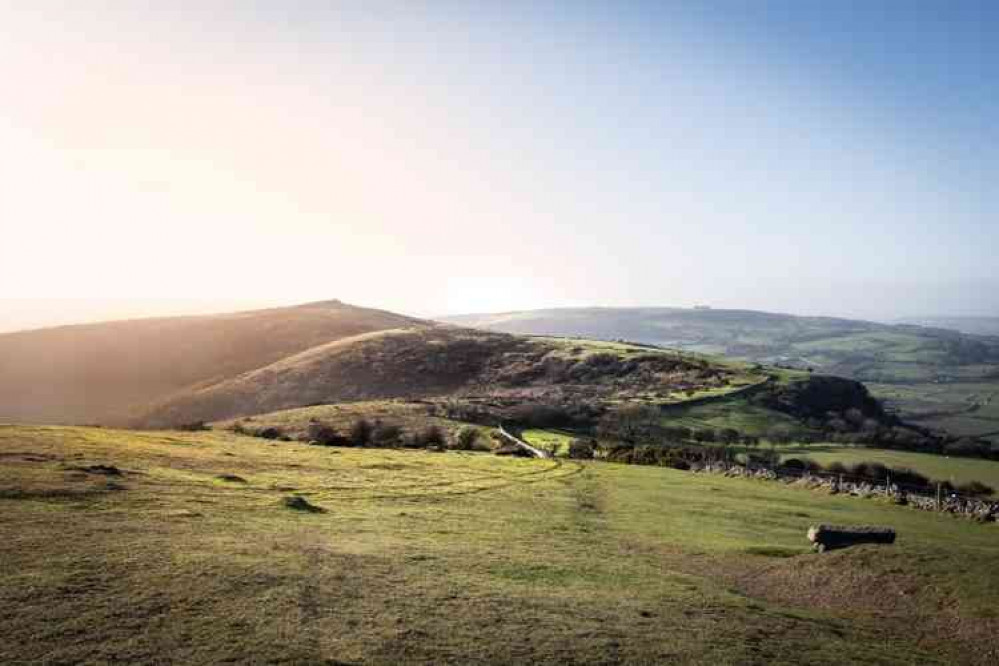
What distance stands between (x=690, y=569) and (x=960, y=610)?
9.55 m

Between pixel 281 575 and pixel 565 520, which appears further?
pixel 565 520

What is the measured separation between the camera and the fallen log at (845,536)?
3109cm

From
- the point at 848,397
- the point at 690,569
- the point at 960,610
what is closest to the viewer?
the point at 960,610

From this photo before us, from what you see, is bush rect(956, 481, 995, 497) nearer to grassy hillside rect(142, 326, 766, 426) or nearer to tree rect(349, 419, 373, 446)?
tree rect(349, 419, 373, 446)

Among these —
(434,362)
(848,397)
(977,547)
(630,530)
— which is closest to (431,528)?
(630,530)

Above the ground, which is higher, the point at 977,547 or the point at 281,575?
the point at 281,575

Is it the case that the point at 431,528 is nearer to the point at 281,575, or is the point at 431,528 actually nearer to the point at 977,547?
the point at 281,575

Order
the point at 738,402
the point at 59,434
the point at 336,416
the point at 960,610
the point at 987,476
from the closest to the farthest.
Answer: the point at 960,610 → the point at 59,434 → the point at 987,476 → the point at 336,416 → the point at 738,402

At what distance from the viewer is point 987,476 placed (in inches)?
3044

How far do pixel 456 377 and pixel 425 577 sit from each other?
151 metres

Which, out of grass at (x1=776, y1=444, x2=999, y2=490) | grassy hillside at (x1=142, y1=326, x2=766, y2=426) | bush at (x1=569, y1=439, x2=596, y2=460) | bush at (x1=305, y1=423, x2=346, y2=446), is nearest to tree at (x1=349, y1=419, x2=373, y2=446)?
bush at (x1=305, y1=423, x2=346, y2=446)

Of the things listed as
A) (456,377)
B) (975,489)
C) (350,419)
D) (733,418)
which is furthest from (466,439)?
(456,377)

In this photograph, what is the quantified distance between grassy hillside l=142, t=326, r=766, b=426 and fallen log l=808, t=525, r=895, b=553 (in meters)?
98.0

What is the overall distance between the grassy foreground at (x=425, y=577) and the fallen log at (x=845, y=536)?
1.13 metres
